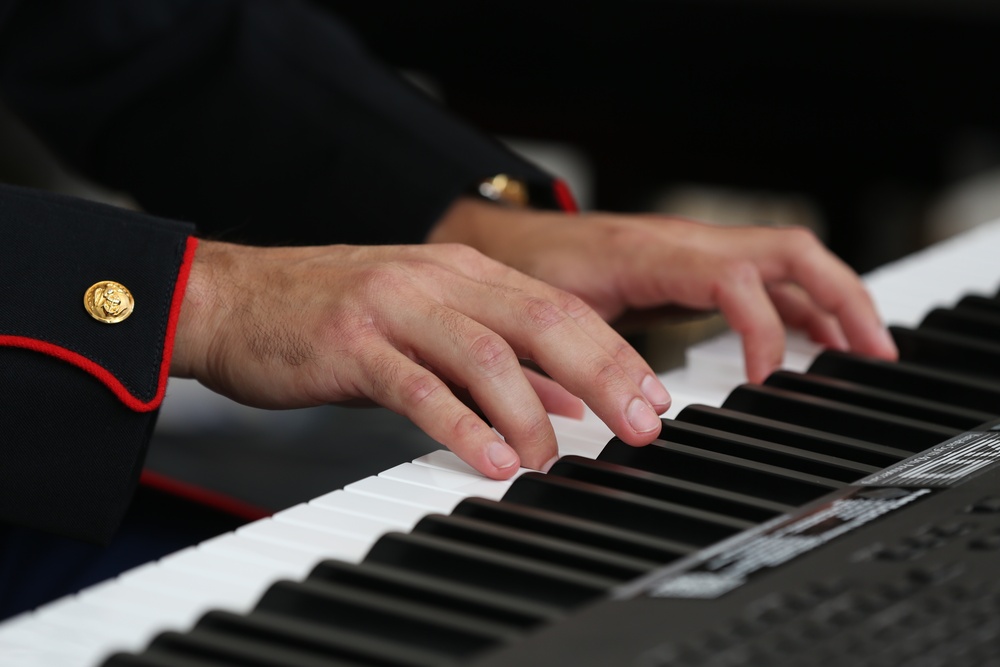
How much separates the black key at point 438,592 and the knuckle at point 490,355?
19 cm

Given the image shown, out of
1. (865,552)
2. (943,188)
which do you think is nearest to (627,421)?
(865,552)

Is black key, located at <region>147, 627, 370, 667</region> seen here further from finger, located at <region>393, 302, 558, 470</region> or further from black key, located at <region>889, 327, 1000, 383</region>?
black key, located at <region>889, 327, 1000, 383</region>

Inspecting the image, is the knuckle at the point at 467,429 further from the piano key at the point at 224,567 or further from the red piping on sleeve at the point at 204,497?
the red piping on sleeve at the point at 204,497

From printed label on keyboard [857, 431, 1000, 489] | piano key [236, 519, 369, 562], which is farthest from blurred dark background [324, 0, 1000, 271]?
piano key [236, 519, 369, 562]

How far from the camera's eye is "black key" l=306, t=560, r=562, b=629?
0.47 metres

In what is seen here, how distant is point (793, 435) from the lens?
71 centimetres

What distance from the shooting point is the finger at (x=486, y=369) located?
67cm

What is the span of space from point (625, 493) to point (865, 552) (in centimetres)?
13

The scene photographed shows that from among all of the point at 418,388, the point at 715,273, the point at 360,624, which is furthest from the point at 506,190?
the point at 360,624

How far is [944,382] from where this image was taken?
83cm

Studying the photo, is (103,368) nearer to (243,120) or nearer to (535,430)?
(535,430)

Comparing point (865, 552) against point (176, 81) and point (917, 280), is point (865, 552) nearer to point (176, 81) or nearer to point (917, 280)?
point (917, 280)

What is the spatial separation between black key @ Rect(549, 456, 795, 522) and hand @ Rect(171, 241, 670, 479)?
1.0 inches

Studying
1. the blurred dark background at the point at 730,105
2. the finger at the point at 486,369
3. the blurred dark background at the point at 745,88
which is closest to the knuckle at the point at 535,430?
the finger at the point at 486,369
